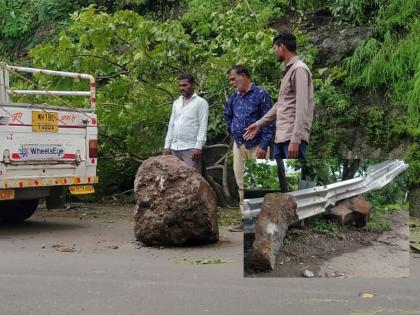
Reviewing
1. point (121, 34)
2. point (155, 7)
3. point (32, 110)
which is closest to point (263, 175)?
point (32, 110)

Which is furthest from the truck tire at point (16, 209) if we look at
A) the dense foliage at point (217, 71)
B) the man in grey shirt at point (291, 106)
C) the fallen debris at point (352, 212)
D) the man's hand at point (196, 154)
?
the fallen debris at point (352, 212)

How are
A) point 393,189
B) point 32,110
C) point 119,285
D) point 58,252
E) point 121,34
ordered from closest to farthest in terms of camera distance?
point 393,189 < point 119,285 < point 58,252 < point 32,110 < point 121,34

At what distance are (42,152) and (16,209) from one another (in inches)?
57.9

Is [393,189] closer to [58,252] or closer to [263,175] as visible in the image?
[263,175]

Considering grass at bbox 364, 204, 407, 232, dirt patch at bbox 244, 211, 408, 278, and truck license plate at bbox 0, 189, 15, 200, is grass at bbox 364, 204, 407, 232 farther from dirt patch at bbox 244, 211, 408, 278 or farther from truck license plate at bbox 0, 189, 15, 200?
truck license plate at bbox 0, 189, 15, 200

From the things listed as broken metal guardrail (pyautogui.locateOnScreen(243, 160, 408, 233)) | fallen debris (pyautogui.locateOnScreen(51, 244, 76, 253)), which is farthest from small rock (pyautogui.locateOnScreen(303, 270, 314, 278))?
fallen debris (pyautogui.locateOnScreen(51, 244, 76, 253))

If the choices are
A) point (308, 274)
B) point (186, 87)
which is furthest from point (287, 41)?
point (186, 87)

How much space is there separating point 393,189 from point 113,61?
7.52m

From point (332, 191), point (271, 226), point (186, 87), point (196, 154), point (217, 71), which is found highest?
point (217, 71)

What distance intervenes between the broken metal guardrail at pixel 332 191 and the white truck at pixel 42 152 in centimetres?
541

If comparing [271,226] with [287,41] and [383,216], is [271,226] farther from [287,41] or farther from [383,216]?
[287,41]

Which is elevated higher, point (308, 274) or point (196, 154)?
point (196, 154)

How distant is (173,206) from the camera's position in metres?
7.54

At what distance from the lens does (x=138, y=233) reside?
7.92m
